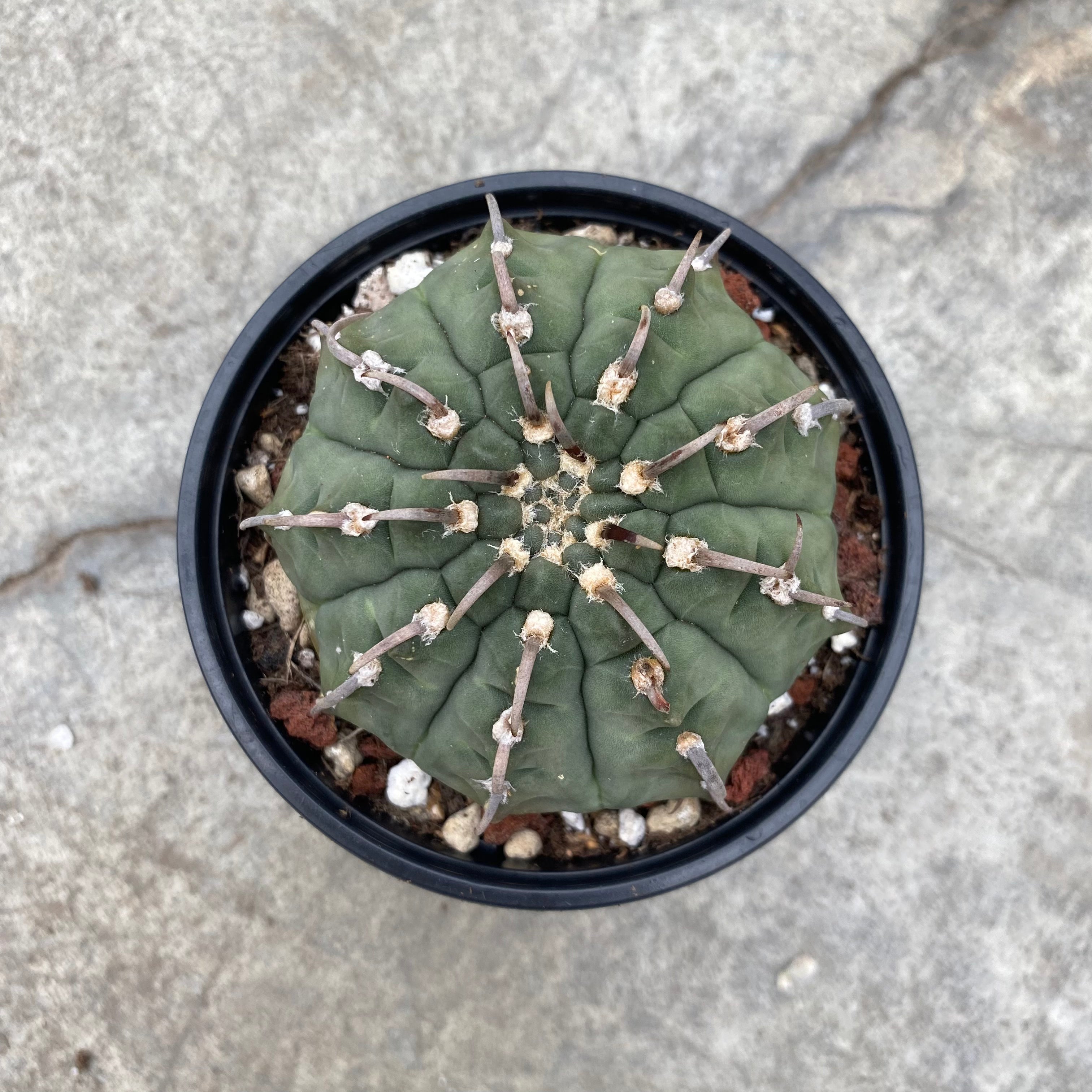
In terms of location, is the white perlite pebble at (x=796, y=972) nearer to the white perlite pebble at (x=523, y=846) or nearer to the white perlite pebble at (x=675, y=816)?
the white perlite pebble at (x=675, y=816)

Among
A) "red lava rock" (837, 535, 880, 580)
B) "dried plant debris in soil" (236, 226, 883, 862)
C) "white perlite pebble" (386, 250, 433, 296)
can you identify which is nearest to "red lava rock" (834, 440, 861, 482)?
"dried plant debris in soil" (236, 226, 883, 862)

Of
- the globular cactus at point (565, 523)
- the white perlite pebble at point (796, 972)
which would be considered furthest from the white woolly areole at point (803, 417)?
the white perlite pebble at point (796, 972)

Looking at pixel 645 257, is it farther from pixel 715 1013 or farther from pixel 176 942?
pixel 176 942

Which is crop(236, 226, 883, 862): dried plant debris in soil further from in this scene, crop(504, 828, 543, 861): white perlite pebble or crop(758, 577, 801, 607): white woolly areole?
crop(758, 577, 801, 607): white woolly areole

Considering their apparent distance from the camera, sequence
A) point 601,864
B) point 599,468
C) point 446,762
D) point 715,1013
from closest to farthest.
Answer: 1. point 599,468
2. point 446,762
3. point 601,864
4. point 715,1013

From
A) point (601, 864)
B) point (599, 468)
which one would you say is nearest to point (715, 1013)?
point (601, 864)
